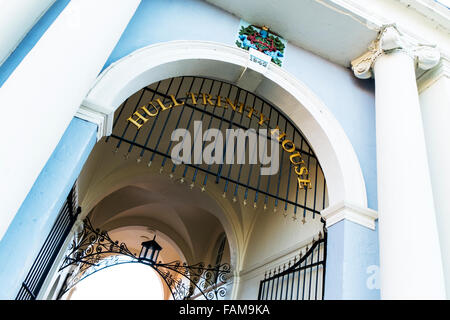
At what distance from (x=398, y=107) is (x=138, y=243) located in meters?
16.2

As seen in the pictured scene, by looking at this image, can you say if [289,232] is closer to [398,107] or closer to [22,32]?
[398,107]

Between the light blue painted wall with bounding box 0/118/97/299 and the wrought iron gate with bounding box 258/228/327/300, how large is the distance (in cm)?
316

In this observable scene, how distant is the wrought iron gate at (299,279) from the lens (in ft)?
15.1

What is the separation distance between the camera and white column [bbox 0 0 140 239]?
192cm

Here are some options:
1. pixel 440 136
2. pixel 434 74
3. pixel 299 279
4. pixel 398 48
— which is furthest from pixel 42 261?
pixel 434 74

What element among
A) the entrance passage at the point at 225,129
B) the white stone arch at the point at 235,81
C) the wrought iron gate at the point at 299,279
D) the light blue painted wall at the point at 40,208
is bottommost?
the light blue painted wall at the point at 40,208

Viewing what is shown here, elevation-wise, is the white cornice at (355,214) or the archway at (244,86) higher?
the archway at (244,86)

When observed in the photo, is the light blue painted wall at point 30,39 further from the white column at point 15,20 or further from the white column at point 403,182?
the white column at point 403,182

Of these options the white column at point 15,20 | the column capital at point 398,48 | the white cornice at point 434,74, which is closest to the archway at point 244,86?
the white column at point 15,20

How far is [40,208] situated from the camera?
2418 millimetres

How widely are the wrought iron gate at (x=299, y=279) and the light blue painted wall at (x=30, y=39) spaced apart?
3.82 metres

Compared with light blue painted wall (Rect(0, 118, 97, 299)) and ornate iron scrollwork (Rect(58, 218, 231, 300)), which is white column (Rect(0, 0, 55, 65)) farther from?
ornate iron scrollwork (Rect(58, 218, 231, 300))

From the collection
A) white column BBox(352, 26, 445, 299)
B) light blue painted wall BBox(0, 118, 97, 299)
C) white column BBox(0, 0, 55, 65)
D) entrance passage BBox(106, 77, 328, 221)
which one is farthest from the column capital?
white column BBox(0, 0, 55, 65)

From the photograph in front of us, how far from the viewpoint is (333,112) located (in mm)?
4238
